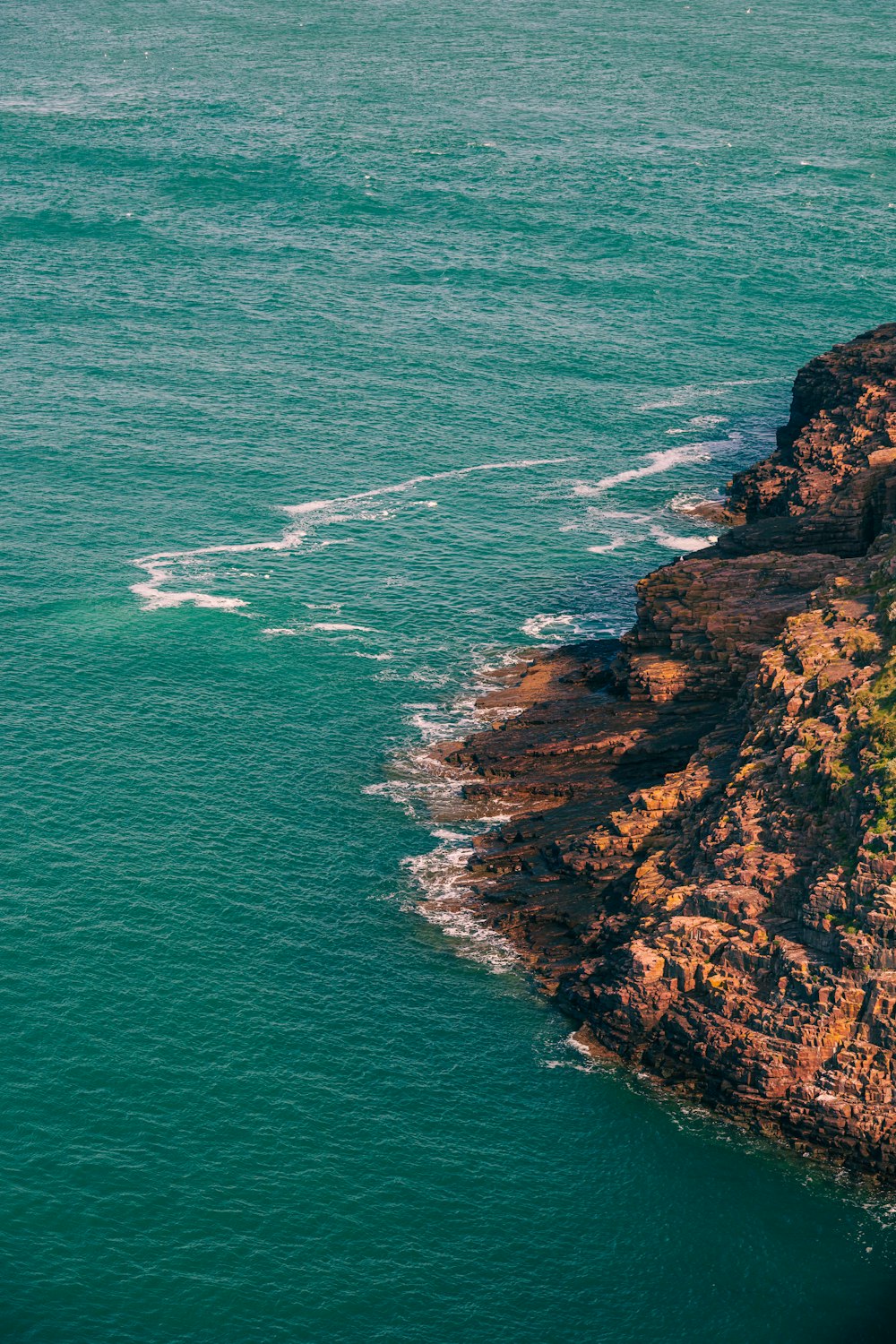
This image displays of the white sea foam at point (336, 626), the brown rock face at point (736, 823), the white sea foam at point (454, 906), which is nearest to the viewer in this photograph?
the brown rock face at point (736, 823)

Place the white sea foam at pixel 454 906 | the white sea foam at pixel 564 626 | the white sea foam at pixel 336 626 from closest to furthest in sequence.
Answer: the white sea foam at pixel 454 906 → the white sea foam at pixel 564 626 → the white sea foam at pixel 336 626

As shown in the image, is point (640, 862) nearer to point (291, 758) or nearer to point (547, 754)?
point (547, 754)

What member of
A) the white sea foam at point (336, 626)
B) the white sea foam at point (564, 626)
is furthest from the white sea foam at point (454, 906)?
the white sea foam at point (336, 626)

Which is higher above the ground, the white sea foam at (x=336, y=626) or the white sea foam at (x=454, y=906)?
the white sea foam at (x=336, y=626)

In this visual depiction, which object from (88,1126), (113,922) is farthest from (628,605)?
(88,1126)

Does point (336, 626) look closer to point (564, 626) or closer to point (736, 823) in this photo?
point (564, 626)

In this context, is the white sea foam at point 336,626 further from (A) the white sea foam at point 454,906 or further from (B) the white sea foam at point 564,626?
(A) the white sea foam at point 454,906

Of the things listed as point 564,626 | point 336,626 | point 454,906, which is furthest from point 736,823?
point 336,626

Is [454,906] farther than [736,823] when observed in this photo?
Yes

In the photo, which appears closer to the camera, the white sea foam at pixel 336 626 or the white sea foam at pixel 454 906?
the white sea foam at pixel 454 906
